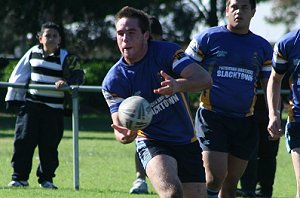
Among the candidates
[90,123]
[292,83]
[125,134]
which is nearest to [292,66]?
[292,83]

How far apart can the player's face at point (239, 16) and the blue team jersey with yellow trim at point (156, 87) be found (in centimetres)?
165

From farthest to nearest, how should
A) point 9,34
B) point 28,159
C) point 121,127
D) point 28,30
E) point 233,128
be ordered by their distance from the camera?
point 9,34 → point 28,30 → point 28,159 → point 233,128 → point 121,127

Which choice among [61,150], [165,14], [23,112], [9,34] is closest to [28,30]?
[165,14]

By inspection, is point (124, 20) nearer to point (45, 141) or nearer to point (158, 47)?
point (158, 47)

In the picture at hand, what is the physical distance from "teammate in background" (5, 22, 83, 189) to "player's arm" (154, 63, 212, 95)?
15.1 feet

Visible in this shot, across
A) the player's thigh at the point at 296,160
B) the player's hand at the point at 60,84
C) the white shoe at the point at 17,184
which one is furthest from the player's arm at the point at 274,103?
the white shoe at the point at 17,184

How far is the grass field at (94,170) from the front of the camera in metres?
11.1

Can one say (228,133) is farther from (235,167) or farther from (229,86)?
(229,86)

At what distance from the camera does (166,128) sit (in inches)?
301

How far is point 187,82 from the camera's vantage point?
7.26 m

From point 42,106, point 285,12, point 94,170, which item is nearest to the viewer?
point 42,106

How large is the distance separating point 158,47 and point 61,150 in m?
10.8

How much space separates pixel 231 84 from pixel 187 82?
1.88 metres

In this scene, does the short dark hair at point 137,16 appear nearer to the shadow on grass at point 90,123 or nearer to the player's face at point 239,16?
the player's face at point 239,16
